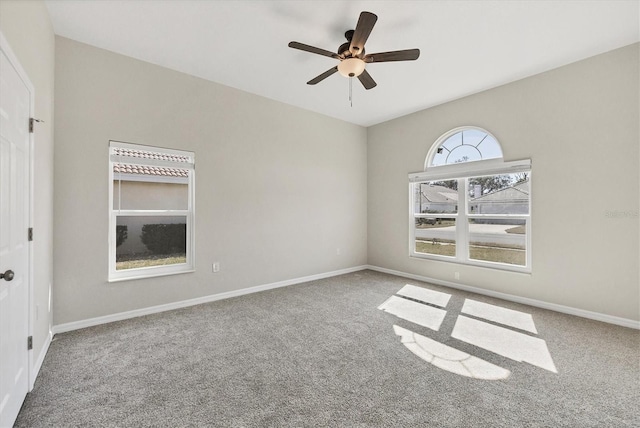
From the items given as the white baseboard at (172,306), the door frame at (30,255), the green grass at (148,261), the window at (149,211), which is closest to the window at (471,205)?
the white baseboard at (172,306)

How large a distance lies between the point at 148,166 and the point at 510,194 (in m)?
4.87

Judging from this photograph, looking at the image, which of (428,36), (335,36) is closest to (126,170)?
(335,36)

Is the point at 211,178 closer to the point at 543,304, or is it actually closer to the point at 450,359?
the point at 450,359

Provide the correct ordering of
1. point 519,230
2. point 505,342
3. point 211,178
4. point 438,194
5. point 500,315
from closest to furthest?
1. point 505,342
2. point 500,315
3. point 211,178
4. point 519,230
5. point 438,194

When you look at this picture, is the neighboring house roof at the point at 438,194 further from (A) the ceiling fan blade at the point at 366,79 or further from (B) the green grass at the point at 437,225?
(A) the ceiling fan blade at the point at 366,79

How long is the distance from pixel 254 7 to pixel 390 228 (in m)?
4.15

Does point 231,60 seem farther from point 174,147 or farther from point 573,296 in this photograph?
point 573,296

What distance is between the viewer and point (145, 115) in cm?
331

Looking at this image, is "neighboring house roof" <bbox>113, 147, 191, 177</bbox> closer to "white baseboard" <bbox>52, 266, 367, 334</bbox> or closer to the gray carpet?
"white baseboard" <bbox>52, 266, 367, 334</bbox>

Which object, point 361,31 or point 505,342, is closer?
point 361,31

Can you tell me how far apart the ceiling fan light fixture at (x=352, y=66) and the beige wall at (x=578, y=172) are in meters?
2.49

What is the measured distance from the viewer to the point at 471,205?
4.42 meters

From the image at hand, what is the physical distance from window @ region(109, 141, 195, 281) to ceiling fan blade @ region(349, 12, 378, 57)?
7.89 ft

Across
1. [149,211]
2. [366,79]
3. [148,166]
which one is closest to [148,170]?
[148,166]
